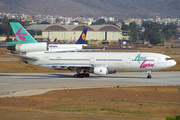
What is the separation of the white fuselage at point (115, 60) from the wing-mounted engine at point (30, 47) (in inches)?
45.4

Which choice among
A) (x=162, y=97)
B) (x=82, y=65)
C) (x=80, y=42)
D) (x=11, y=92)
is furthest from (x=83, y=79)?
(x=80, y=42)

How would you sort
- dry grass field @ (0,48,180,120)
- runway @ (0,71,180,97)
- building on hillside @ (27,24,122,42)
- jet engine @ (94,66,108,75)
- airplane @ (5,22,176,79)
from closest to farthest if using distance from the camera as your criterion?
dry grass field @ (0,48,180,120) < runway @ (0,71,180,97) < jet engine @ (94,66,108,75) < airplane @ (5,22,176,79) < building on hillside @ (27,24,122,42)

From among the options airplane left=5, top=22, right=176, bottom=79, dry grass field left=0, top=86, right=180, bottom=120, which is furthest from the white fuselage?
dry grass field left=0, top=86, right=180, bottom=120

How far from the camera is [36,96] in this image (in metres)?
34.2

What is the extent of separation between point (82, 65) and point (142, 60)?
972 cm

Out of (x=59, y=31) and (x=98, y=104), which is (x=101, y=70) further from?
(x=59, y=31)

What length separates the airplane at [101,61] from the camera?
48.1 meters

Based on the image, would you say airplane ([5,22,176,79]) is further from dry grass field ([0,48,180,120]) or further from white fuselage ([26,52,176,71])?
dry grass field ([0,48,180,120])

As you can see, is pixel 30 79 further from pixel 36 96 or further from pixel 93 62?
pixel 36 96

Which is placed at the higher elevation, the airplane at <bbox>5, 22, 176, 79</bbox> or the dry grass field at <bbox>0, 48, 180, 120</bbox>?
the airplane at <bbox>5, 22, 176, 79</bbox>

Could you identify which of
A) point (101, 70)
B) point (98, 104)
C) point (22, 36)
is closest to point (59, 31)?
point (22, 36)

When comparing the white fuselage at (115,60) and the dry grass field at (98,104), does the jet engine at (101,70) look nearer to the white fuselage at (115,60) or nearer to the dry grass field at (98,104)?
the white fuselage at (115,60)

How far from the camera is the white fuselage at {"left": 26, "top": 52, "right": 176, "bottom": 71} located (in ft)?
158

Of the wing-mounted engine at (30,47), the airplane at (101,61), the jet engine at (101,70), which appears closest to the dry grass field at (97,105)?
the jet engine at (101,70)
